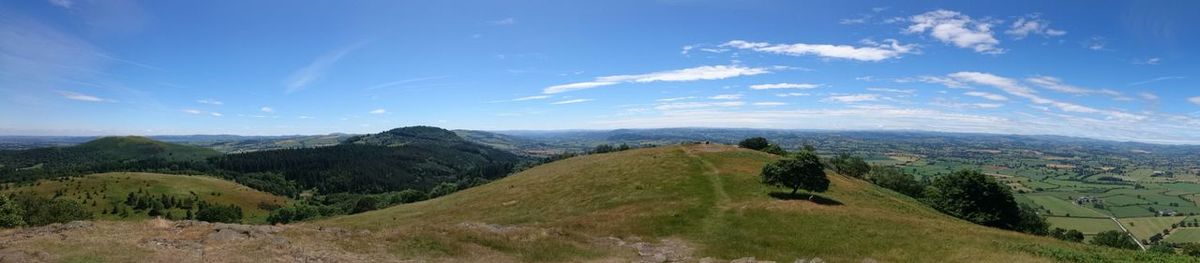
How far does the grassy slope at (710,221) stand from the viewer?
35250 millimetres

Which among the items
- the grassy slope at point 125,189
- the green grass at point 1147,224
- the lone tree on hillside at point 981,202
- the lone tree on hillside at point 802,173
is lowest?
the green grass at point 1147,224

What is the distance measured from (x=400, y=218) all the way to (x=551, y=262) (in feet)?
154

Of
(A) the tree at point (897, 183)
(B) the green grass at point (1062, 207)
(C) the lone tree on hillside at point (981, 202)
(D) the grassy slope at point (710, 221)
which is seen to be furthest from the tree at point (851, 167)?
(B) the green grass at point (1062, 207)

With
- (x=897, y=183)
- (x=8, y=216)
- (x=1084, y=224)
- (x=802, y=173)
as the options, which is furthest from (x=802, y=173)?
(x=1084, y=224)

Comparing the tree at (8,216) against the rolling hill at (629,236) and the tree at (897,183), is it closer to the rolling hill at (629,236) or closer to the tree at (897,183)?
the rolling hill at (629,236)

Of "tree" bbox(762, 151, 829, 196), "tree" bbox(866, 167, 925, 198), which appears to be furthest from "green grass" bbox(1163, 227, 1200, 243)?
"tree" bbox(762, 151, 829, 196)

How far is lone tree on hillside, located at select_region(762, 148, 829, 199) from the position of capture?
5934 cm

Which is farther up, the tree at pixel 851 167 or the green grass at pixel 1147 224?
the tree at pixel 851 167

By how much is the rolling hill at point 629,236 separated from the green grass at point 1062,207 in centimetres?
12523

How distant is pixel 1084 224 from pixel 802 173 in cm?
12025

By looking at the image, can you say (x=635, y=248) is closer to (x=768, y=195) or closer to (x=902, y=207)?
(x=768, y=195)

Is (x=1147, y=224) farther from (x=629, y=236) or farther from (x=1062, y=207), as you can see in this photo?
(x=629, y=236)

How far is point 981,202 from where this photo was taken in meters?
60.1

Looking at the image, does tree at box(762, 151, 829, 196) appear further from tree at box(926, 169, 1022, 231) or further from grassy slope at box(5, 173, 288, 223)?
grassy slope at box(5, 173, 288, 223)
